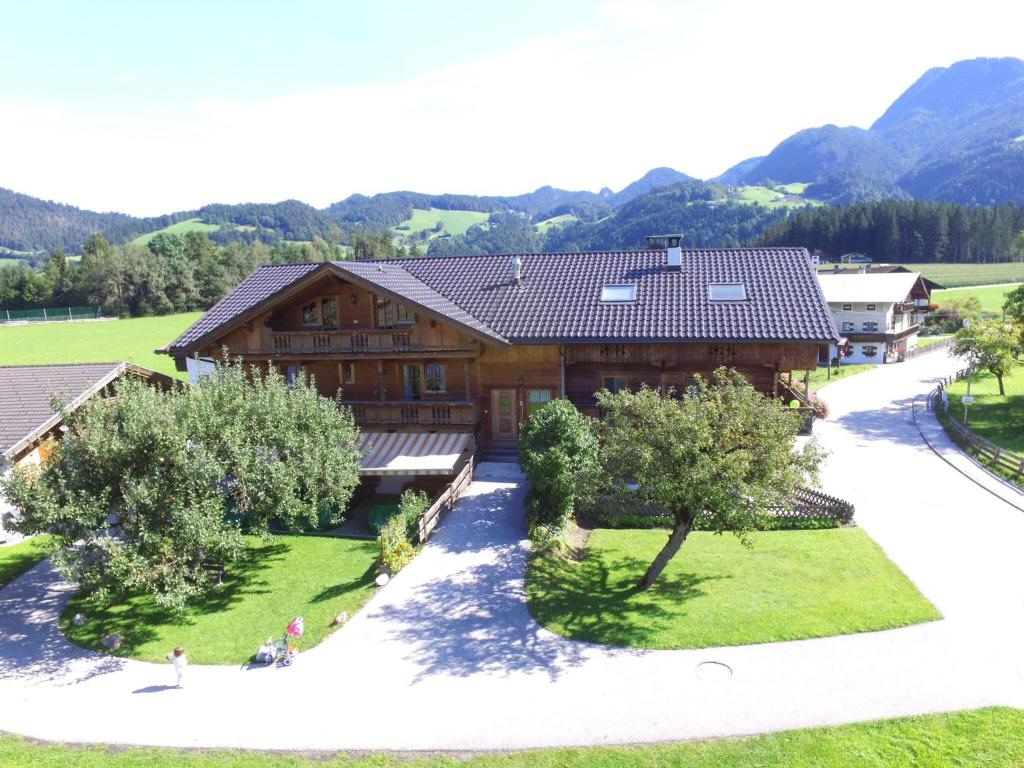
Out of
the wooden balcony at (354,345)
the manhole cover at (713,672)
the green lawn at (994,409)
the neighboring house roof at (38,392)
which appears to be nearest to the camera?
the manhole cover at (713,672)

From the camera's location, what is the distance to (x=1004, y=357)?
36.8m

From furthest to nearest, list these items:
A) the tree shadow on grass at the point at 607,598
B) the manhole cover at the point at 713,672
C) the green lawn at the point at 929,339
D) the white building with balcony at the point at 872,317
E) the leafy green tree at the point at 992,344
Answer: the green lawn at the point at 929,339
the white building with balcony at the point at 872,317
the leafy green tree at the point at 992,344
the tree shadow on grass at the point at 607,598
the manhole cover at the point at 713,672

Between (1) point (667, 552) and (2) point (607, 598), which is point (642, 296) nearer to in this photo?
(1) point (667, 552)

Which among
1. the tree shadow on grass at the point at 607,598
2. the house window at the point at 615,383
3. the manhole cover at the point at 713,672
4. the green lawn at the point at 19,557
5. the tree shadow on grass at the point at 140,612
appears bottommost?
the tree shadow on grass at the point at 140,612

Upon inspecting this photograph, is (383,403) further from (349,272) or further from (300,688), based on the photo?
(300,688)

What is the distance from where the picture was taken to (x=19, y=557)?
21594 millimetres

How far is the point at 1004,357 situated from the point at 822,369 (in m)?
19.3

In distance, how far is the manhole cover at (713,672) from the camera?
548 inches

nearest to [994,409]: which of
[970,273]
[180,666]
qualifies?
[180,666]

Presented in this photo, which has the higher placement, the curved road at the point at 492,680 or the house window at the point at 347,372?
the house window at the point at 347,372

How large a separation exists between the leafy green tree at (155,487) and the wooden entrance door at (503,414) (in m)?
10.7

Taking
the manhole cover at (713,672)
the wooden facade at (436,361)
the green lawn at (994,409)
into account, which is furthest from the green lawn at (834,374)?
the manhole cover at (713,672)

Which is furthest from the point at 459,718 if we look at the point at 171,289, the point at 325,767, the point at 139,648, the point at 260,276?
the point at 171,289

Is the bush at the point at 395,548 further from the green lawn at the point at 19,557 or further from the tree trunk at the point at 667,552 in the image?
the green lawn at the point at 19,557
